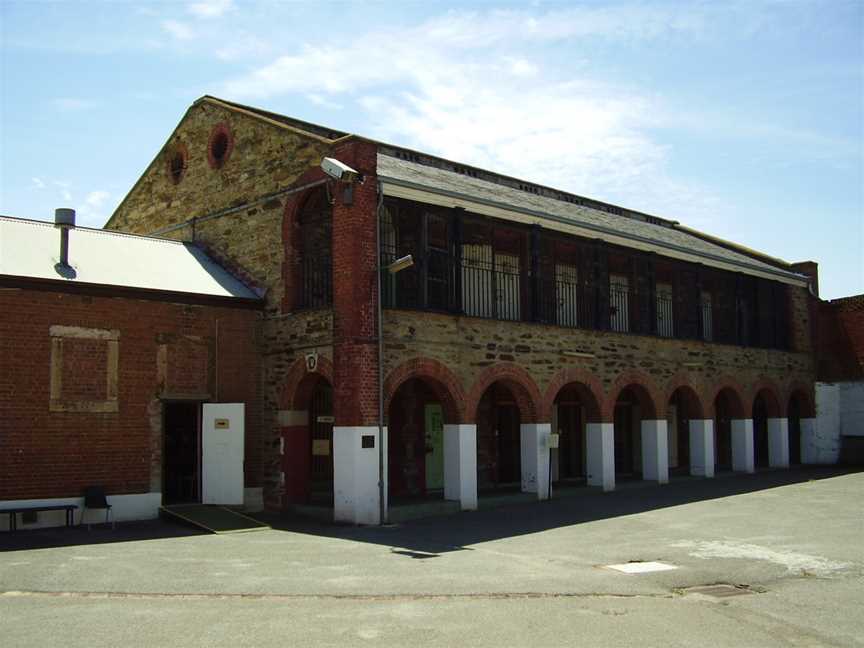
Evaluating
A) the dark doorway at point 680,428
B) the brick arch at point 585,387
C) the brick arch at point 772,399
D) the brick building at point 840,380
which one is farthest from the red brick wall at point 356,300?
the brick building at point 840,380

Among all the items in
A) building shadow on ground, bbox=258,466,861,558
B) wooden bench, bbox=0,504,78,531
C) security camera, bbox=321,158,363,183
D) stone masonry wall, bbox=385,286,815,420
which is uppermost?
security camera, bbox=321,158,363,183

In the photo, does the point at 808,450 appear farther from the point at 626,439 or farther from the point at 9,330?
the point at 9,330

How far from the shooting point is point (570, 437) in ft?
74.2

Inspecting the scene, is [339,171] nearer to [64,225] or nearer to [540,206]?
[64,225]

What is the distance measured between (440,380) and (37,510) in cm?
703

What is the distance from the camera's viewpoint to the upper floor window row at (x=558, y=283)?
17.2m

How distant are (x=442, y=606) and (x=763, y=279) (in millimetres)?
21136

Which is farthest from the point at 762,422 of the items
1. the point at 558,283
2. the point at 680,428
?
the point at 558,283

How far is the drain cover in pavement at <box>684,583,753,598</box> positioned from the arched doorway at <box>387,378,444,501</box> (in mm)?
8686

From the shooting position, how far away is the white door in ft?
51.7

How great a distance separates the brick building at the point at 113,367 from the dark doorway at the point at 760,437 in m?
17.2

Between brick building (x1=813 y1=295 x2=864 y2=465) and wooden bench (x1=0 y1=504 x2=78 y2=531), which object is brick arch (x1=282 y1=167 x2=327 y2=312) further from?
brick building (x1=813 y1=295 x2=864 y2=465)

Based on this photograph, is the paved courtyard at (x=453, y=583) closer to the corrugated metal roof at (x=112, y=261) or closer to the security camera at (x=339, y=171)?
the corrugated metal roof at (x=112, y=261)

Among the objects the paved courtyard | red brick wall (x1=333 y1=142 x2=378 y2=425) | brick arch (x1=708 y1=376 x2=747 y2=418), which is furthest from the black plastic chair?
brick arch (x1=708 y1=376 x2=747 y2=418)
